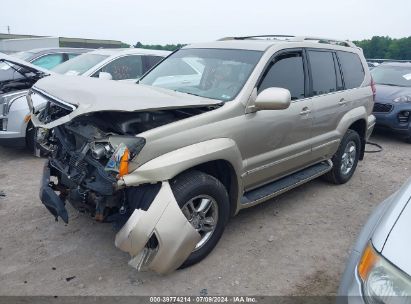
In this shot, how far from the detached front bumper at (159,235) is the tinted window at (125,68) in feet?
16.3

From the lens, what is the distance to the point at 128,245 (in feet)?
8.82

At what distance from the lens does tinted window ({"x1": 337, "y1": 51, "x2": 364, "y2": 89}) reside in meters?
4.91

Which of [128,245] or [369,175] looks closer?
[128,245]

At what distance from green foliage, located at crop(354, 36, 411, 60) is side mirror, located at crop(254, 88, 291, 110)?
30.4m

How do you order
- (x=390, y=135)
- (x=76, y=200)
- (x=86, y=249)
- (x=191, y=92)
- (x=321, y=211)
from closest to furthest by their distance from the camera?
(x=76, y=200), (x=86, y=249), (x=191, y=92), (x=321, y=211), (x=390, y=135)

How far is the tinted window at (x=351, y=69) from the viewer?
491 centimetres

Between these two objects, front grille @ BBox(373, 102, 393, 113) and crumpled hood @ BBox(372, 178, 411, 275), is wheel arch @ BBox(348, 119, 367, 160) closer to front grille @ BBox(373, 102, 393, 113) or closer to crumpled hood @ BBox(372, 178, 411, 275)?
front grille @ BBox(373, 102, 393, 113)

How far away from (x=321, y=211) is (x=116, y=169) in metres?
2.64

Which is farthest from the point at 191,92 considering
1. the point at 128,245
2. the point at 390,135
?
the point at 390,135

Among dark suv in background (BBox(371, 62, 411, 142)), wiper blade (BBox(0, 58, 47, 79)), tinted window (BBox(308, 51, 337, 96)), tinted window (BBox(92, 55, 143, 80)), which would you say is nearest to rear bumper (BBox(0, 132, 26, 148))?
wiper blade (BBox(0, 58, 47, 79))

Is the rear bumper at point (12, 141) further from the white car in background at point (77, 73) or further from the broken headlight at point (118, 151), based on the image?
the broken headlight at point (118, 151)

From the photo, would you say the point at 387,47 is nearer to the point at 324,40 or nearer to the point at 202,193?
the point at 324,40

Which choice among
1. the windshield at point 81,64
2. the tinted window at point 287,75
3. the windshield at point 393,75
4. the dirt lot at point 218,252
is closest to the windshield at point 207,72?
the tinted window at point 287,75

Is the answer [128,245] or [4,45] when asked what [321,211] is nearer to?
[128,245]
